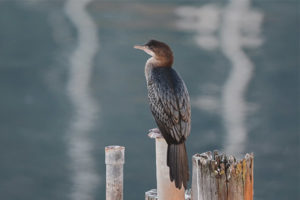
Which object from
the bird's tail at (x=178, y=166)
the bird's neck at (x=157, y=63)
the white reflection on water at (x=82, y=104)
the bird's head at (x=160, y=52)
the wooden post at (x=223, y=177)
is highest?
the white reflection on water at (x=82, y=104)

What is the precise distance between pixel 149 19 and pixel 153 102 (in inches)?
504

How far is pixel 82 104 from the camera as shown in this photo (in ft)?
44.9

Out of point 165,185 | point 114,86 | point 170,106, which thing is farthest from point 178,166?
point 114,86

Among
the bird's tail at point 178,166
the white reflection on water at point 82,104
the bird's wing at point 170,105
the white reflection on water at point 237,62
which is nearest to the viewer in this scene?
the bird's tail at point 178,166

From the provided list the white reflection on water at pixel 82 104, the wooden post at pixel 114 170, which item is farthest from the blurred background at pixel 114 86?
the wooden post at pixel 114 170

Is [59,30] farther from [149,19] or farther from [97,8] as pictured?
[149,19]

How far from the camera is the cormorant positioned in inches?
113

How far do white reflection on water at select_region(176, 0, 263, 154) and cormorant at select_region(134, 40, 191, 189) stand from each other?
8417mm

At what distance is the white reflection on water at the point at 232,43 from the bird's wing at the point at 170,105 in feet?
27.7

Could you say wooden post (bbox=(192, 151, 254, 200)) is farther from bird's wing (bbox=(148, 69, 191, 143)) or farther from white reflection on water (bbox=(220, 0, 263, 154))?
white reflection on water (bbox=(220, 0, 263, 154))

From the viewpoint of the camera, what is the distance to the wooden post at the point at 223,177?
2.52 metres

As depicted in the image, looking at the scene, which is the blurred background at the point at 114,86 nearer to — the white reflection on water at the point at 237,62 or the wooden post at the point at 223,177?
the white reflection on water at the point at 237,62

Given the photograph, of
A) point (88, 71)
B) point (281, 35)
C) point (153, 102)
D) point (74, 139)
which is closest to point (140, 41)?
point (88, 71)

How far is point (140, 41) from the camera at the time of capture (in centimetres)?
1444
